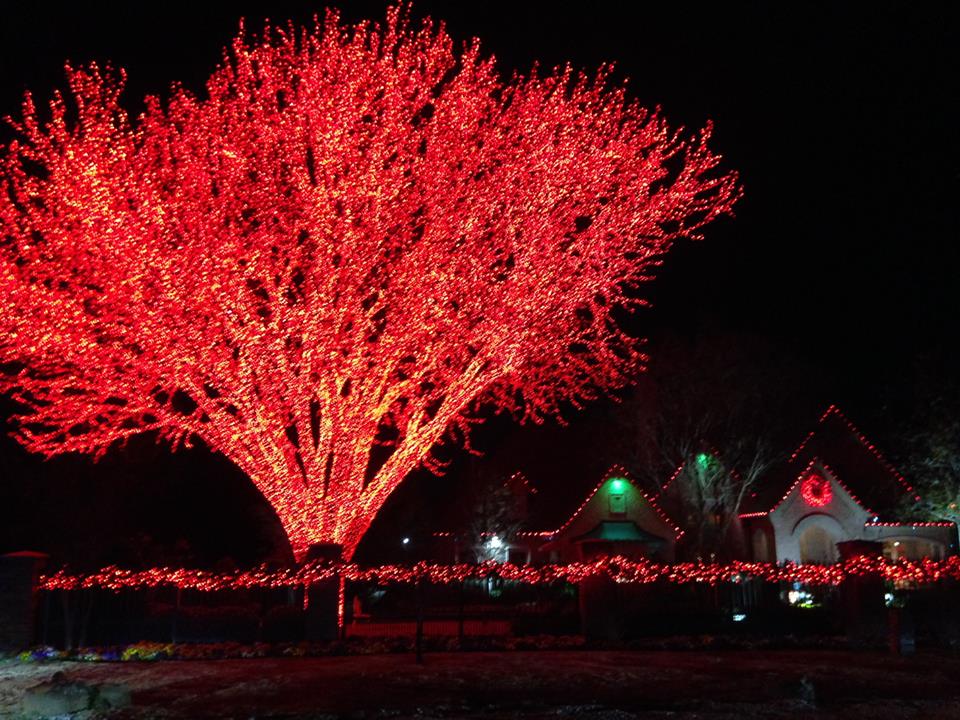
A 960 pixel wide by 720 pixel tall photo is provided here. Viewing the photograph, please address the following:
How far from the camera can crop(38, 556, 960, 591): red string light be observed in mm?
18981

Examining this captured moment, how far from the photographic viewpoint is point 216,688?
1340 centimetres

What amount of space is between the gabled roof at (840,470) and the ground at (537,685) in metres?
21.4

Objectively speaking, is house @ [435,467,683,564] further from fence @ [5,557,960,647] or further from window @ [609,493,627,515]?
fence @ [5,557,960,647]

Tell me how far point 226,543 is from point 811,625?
21.5m

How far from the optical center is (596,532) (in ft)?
124

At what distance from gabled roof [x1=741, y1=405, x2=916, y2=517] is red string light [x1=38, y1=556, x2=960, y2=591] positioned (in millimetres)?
17892

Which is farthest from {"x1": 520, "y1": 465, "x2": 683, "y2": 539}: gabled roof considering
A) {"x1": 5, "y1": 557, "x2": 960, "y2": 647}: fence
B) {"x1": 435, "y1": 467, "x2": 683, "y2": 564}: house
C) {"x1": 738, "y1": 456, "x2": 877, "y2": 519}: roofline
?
{"x1": 5, "y1": 557, "x2": 960, "y2": 647}: fence

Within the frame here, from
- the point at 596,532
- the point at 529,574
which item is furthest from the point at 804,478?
the point at 529,574

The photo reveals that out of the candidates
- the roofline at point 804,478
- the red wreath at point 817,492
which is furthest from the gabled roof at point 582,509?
the red wreath at point 817,492

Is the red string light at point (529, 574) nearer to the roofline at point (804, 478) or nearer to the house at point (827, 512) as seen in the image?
the house at point (827, 512)

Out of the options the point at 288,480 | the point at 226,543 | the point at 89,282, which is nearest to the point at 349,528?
Answer: the point at 288,480

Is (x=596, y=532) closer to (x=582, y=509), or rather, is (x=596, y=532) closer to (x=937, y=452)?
(x=582, y=509)

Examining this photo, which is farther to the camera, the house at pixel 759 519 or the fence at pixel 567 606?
the house at pixel 759 519

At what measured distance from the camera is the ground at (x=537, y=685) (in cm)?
1141
